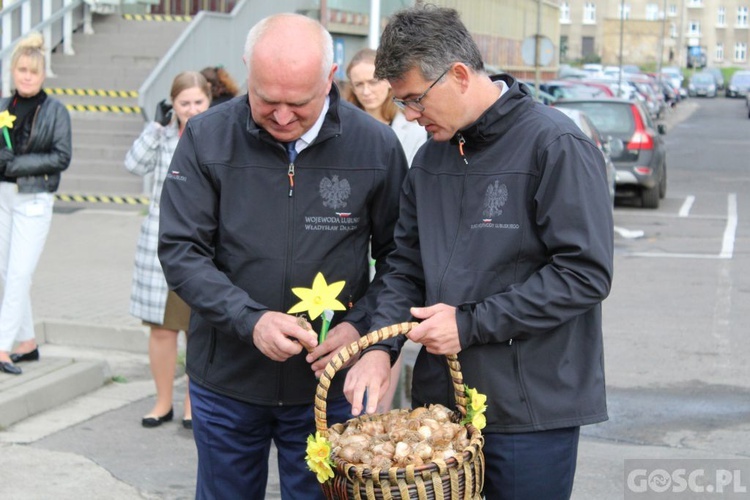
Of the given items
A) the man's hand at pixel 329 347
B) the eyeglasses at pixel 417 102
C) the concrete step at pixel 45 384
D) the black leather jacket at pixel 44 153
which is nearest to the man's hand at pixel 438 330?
the man's hand at pixel 329 347

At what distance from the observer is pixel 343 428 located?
304 centimetres

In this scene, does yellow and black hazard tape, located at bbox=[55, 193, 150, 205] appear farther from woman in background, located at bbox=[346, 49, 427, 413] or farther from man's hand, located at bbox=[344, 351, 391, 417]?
man's hand, located at bbox=[344, 351, 391, 417]

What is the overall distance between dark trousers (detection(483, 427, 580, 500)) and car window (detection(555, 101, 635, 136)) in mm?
15254

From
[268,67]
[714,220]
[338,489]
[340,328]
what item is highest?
[268,67]

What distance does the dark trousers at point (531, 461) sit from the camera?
10.0 ft

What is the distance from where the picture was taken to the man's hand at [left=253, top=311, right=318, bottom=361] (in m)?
3.11

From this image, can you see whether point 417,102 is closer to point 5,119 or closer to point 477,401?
point 477,401

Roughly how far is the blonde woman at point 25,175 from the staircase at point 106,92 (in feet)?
27.5

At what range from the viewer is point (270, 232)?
11.0 feet

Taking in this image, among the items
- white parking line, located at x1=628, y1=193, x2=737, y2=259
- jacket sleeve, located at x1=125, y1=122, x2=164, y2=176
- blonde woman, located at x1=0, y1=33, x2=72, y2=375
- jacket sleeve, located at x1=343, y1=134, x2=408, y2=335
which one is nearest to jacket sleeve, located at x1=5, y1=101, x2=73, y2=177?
blonde woman, located at x1=0, y1=33, x2=72, y2=375

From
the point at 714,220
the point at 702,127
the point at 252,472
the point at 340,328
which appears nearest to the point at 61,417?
the point at 252,472

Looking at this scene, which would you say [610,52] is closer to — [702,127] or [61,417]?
[702,127]

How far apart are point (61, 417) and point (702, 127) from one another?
4125cm

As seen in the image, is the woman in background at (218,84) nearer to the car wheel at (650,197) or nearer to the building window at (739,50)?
the car wheel at (650,197)
